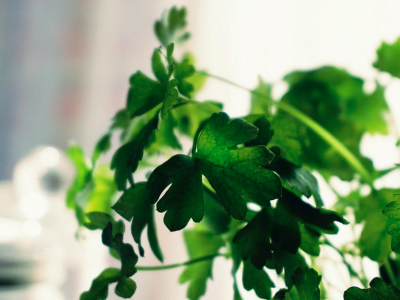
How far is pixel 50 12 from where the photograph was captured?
66.7 inches

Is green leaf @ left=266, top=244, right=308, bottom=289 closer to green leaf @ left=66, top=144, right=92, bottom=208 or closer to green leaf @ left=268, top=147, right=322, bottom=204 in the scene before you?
green leaf @ left=268, top=147, right=322, bottom=204

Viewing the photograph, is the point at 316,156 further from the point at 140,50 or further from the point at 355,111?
the point at 140,50

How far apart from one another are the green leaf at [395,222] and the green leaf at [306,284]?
8 cm

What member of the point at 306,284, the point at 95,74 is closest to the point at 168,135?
the point at 306,284

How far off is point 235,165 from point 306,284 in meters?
0.13

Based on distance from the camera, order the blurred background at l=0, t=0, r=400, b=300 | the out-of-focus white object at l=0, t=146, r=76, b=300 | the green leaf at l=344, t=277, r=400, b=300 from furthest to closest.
Answer: the blurred background at l=0, t=0, r=400, b=300
the out-of-focus white object at l=0, t=146, r=76, b=300
the green leaf at l=344, t=277, r=400, b=300

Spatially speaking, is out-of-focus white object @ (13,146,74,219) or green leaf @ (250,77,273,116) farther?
out-of-focus white object @ (13,146,74,219)

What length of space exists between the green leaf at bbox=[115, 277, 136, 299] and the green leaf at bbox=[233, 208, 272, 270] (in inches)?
4.4

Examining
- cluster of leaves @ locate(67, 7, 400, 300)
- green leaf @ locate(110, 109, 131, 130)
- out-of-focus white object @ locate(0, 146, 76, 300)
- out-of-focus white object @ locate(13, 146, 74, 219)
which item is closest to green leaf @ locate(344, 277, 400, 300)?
cluster of leaves @ locate(67, 7, 400, 300)

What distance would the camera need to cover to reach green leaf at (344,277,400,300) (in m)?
0.37

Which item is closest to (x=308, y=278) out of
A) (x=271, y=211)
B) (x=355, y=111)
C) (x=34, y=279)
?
(x=271, y=211)

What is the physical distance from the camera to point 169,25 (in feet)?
2.08

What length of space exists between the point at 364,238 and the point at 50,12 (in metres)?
1.52

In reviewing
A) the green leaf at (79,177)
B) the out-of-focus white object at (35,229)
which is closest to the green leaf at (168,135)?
the green leaf at (79,177)
